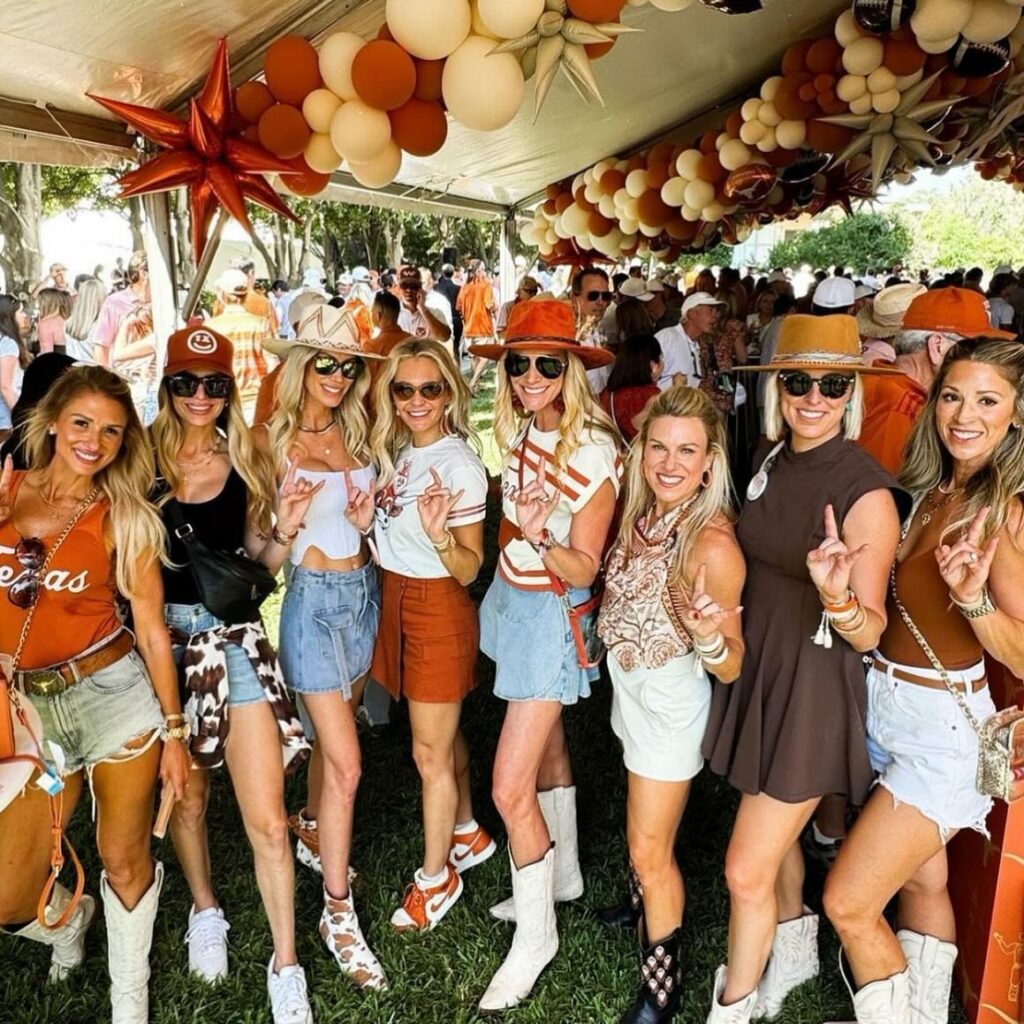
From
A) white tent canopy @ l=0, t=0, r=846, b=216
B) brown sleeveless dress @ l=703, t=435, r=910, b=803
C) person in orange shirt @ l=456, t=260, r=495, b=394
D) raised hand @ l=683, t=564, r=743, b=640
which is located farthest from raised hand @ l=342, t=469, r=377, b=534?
person in orange shirt @ l=456, t=260, r=495, b=394

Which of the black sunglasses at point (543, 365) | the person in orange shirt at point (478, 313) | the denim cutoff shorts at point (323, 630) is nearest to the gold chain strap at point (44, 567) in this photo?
the denim cutoff shorts at point (323, 630)

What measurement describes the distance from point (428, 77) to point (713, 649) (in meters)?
2.49

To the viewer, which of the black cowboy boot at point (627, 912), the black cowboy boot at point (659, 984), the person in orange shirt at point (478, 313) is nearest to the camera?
the black cowboy boot at point (659, 984)

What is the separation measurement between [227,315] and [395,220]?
76.7ft

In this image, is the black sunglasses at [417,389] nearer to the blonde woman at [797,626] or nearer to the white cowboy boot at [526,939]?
the blonde woman at [797,626]

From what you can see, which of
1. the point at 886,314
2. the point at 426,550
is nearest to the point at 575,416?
the point at 426,550

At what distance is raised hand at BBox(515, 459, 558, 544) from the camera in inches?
94.0

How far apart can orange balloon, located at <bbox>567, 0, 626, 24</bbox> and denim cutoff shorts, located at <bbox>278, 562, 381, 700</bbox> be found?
2144mm

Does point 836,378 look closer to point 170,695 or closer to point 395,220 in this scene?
point 170,695

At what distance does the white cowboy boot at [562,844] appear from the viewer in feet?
10.1

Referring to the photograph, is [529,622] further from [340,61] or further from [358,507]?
[340,61]

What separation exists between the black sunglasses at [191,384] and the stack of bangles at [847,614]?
6.09 feet

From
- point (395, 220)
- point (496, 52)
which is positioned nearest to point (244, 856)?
point (496, 52)

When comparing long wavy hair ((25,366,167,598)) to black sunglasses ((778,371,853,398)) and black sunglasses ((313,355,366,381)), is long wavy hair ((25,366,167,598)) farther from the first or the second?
black sunglasses ((778,371,853,398))
